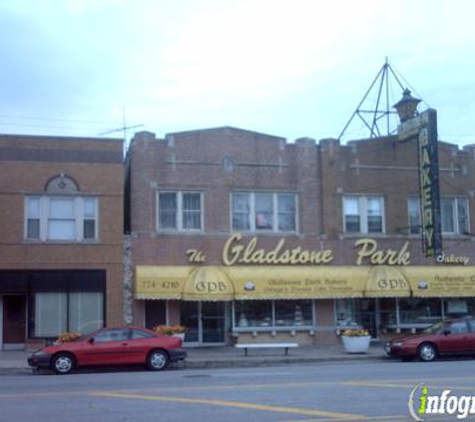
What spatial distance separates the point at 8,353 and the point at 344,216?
13.5 meters

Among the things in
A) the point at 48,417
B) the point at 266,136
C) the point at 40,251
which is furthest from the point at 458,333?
the point at 48,417

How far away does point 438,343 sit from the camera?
23.7m

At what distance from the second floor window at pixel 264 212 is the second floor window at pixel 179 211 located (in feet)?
4.69

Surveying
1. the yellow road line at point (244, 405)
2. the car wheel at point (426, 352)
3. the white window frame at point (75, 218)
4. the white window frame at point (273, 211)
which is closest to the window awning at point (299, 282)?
the white window frame at point (273, 211)

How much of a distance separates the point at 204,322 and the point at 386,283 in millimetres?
7052

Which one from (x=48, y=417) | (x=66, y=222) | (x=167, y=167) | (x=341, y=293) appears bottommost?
(x=48, y=417)

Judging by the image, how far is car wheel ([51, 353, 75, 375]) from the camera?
67.0 ft

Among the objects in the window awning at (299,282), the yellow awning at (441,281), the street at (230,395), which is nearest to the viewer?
the street at (230,395)

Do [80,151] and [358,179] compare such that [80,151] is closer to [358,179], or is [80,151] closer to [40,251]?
[40,251]

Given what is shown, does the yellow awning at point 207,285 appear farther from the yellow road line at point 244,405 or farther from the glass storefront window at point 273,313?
the yellow road line at point 244,405

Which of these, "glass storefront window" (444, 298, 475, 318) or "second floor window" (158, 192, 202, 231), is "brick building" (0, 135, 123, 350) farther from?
"glass storefront window" (444, 298, 475, 318)

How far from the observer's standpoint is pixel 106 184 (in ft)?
91.2

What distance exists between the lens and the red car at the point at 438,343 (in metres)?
23.5

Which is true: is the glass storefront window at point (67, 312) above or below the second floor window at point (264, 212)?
below
